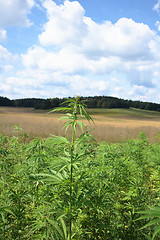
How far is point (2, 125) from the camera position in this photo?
12.3m

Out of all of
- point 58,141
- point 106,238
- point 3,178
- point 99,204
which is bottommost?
point 106,238

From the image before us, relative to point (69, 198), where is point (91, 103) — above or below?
above

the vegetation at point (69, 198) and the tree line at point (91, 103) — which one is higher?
the tree line at point (91, 103)

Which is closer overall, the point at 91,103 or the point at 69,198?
the point at 69,198

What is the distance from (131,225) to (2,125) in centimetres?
1154

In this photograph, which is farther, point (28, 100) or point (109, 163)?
point (28, 100)

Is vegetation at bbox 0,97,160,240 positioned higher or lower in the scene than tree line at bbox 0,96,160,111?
lower

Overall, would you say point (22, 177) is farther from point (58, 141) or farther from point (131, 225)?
point (131, 225)

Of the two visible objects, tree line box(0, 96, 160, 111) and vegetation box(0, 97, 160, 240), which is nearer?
vegetation box(0, 97, 160, 240)

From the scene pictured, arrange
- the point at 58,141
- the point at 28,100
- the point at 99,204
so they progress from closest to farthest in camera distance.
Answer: the point at 58,141, the point at 99,204, the point at 28,100

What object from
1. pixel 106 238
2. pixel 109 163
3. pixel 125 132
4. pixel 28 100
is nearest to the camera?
pixel 106 238

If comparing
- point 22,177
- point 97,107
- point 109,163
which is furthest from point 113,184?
point 97,107

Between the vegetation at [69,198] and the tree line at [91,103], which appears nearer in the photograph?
the vegetation at [69,198]

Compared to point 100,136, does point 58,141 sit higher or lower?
higher
